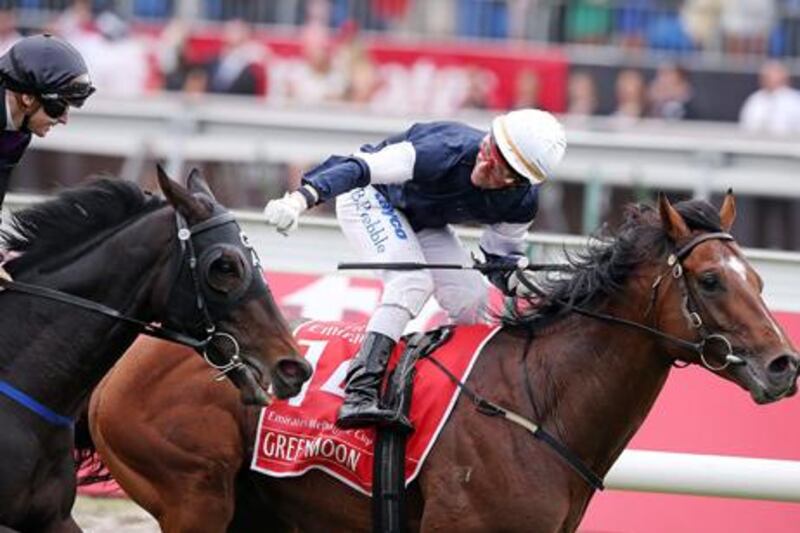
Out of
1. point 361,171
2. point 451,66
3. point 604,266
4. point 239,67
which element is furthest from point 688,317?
point 239,67

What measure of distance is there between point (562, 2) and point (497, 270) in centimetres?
987

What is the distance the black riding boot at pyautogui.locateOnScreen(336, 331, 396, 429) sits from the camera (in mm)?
6469

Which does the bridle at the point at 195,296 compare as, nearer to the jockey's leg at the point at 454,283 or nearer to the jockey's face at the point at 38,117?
the jockey's face at the point at 38,117

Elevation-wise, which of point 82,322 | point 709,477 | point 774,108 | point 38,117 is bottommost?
point 774,108

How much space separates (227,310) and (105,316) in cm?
39

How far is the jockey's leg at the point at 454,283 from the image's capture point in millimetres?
6965

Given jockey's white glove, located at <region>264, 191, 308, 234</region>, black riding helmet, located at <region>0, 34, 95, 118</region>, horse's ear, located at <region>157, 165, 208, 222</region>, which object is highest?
black riding helmet, located at <region>0, 34, 95, 118</region>

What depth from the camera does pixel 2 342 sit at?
572 centimetres

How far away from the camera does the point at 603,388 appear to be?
6.53 m

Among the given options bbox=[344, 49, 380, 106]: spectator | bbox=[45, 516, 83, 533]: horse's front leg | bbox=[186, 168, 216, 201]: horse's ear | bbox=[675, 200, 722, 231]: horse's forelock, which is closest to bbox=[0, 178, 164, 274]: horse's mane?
bbox=[186, 168, 216, 201]: horse's ear

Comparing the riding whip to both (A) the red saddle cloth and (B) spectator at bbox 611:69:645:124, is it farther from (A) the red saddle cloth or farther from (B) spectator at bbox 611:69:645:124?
(B) spectator at bbox 611:69:645:124

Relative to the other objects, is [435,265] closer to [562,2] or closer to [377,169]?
[377,169]

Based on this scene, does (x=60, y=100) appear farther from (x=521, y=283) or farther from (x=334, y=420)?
(x=521, y=283)

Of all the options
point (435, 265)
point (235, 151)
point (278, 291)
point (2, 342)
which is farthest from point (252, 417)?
point (235, 151)
